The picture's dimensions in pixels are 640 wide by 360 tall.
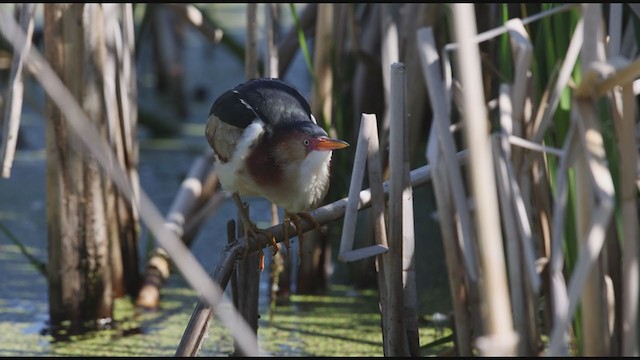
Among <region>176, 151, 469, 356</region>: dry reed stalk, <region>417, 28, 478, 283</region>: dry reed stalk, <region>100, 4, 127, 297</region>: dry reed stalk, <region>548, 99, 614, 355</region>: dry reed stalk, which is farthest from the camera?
<region>100, 4, 127, 297</region>: dry reed stalk

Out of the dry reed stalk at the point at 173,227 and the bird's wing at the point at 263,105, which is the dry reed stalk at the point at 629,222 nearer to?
the bird's wing at the point at 263,105

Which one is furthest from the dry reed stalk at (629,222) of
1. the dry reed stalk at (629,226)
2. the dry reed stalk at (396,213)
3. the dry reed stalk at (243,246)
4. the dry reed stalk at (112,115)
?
the dry reed stalk at (112,115)

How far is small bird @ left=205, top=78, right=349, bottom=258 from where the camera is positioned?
1.76m

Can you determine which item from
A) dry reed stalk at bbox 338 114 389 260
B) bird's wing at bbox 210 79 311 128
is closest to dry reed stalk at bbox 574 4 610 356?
dry reed stalk at bbox 338 114 389 260

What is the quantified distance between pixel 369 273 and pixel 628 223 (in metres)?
1.48

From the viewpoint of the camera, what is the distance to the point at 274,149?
5.88 ft

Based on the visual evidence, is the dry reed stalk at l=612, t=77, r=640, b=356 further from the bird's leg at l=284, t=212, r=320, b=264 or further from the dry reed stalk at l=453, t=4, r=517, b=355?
the bird's leg at l=284, t=212, r=320, b=264

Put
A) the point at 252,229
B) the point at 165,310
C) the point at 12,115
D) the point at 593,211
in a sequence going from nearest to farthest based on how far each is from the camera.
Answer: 1. the point at 593,211
2. the point at 252,229
3. the point at 12,115
4. the point at 165,310

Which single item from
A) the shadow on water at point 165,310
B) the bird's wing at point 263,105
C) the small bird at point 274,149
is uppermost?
the bird's wing at point 263,105

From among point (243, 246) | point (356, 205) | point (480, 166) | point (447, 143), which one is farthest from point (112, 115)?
point (480, 166)

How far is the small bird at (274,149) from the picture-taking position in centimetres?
176

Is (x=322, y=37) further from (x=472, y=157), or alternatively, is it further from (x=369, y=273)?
(x=472, y=157)

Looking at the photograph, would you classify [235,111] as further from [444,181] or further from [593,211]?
[593,211]

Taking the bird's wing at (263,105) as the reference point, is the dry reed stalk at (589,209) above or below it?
below
